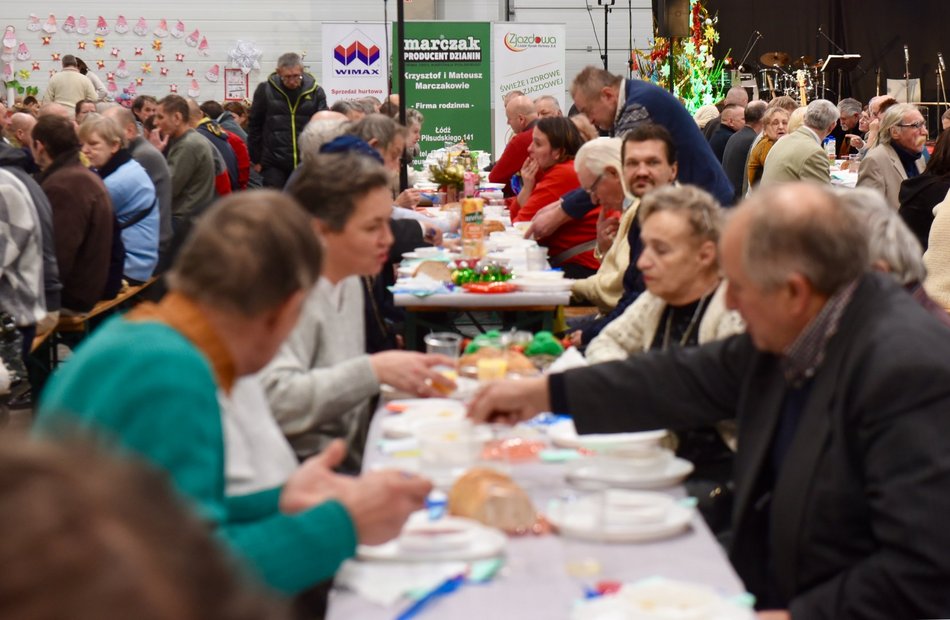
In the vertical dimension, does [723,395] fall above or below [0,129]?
below

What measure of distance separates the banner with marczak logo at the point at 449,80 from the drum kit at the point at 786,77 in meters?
4.89

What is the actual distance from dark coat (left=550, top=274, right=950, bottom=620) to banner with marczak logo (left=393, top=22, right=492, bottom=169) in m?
11.0

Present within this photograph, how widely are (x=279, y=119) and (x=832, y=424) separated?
9.28 metres

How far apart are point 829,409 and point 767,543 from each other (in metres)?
0.36

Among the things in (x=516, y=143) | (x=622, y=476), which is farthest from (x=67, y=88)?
(x=622, y=476)

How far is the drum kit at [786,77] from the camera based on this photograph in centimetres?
1650

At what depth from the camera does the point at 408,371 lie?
114 inches

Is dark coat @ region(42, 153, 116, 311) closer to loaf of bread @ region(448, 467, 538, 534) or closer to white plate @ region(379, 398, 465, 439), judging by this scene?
white plate @ region(379, 398, 465, 439)

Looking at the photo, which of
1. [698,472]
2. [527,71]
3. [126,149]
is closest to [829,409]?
[698,472]

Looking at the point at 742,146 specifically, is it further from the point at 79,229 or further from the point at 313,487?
the point at 313,487

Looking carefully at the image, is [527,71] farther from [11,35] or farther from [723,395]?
[723,395]

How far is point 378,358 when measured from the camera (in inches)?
115

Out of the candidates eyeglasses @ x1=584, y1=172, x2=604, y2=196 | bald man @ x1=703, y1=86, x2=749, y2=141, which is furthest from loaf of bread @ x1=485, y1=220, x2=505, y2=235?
bald man @ x1=703, y1=86, x2=749, y2=141

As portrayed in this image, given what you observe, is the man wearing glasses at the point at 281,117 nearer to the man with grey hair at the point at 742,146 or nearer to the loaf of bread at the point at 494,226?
the man with grey hair at the point at 742,146
